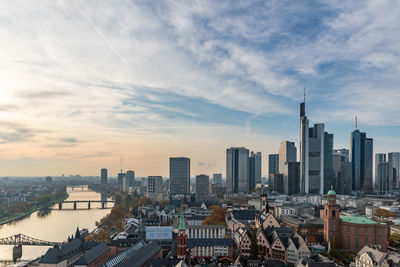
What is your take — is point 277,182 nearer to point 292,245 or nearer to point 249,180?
point 249,180

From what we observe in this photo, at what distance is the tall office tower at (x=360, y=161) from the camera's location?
146625mm

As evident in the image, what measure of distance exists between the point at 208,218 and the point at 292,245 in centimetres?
2558

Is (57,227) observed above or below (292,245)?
below

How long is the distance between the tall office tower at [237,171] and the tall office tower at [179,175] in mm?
38069

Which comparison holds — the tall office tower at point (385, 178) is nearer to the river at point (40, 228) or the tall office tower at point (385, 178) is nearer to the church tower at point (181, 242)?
the river at point (40, 228)

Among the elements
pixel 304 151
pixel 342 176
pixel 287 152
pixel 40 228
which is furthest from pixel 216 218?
pixel 287 152

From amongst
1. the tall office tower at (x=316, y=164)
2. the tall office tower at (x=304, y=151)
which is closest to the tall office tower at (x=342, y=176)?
the tall office tower at (x=316, y=164)

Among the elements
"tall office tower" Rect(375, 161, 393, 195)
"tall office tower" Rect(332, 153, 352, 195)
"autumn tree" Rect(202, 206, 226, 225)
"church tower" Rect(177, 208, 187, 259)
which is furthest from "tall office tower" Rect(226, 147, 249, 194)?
"church tower" Rect(177, 208, 187, 259)

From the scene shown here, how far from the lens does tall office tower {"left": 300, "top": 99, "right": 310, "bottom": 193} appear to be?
121062mm

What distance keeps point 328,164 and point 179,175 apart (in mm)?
63318

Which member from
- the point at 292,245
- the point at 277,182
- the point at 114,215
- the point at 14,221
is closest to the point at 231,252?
the point at 292,245

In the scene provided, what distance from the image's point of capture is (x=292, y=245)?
3541 cm

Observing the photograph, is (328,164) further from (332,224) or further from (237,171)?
(332,224)

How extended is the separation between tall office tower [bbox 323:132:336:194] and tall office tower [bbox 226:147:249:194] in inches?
1392
